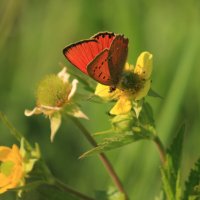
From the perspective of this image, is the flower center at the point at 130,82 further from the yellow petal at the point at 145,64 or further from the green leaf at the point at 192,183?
the green leaf at the point at 192,183

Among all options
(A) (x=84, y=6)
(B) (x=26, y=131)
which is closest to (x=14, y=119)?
(B) (x=26, y=131)

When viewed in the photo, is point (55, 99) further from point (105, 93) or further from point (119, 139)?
point (119, 139)

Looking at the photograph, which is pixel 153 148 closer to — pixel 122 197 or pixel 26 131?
pixel 26 131

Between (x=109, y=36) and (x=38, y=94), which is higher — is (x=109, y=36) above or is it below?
above

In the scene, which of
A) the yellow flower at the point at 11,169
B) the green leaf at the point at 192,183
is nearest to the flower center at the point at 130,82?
the green leaf at the point at 192,183

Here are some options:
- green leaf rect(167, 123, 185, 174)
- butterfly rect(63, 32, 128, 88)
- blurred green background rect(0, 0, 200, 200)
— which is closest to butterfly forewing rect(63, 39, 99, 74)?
butterfly rect(63, 32, 128, 88)

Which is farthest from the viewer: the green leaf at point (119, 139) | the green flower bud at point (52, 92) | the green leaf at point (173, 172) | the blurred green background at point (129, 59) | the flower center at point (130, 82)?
the blurred green background at point (129, 59)

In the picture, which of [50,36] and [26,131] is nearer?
[26,131]

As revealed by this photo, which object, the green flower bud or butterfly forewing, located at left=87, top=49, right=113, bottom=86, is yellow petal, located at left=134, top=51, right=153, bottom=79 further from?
the green flower bud
